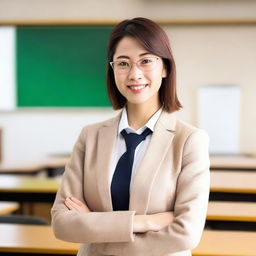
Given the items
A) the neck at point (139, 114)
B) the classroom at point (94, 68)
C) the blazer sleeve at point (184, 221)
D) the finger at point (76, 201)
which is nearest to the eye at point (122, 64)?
the neck at point (139, 114)

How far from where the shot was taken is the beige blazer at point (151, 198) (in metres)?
1.25

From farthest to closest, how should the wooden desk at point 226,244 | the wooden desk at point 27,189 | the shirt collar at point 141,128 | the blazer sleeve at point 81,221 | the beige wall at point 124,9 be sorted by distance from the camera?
the beige wall at point 124,9 → the wooden desk at point 27,189 → the wooden desk at point 226,244 → the shirt collar at point 141,128 → the blazer sleeve at point 81,221

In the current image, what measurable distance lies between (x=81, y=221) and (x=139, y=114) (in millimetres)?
350

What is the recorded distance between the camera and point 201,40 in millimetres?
7102

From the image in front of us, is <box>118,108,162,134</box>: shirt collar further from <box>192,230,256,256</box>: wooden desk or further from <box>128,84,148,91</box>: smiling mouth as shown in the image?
<box>192,230,256,256</box>: wooden desk

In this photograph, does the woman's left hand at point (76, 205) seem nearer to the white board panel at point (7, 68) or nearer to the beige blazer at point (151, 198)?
the beige blazer at point (151, 198)

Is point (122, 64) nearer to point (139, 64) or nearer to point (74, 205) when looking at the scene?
point (139, 64)

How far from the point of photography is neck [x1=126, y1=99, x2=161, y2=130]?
4.49ft

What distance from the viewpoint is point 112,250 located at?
1.27 m

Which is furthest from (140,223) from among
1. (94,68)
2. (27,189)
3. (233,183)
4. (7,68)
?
(7,68)

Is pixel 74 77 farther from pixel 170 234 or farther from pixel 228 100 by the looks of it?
pixel 170 234

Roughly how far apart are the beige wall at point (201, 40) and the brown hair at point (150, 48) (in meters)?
5.76

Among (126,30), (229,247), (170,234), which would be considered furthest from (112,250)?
(229,247)

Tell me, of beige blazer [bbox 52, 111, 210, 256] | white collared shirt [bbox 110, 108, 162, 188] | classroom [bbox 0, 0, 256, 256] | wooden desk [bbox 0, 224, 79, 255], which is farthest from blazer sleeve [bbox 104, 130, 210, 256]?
classroom [bbox 0, 0, 256, 256]
